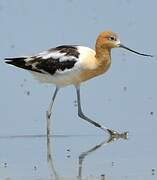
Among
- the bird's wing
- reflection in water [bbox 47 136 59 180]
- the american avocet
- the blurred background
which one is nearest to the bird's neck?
the american avocet

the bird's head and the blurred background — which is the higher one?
the bird's head

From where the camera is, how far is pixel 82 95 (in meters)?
13.4

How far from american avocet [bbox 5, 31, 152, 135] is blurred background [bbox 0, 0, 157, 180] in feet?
1.49

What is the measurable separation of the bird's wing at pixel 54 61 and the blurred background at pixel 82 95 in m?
0.60

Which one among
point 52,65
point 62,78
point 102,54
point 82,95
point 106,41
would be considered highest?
point 106,41

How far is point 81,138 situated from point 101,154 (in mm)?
767

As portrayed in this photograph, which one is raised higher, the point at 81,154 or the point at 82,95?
the point at 82,95

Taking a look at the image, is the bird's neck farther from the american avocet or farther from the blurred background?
the blurred background

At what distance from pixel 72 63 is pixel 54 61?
23cm

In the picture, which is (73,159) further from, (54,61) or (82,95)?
(82,95)

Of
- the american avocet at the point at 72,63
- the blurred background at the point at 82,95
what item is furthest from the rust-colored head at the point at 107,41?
the blurred background at the point at 82,95

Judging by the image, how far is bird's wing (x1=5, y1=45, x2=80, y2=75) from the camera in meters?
→ 12.2

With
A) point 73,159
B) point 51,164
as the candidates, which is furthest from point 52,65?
point 51,164

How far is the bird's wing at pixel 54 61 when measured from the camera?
1220cm
